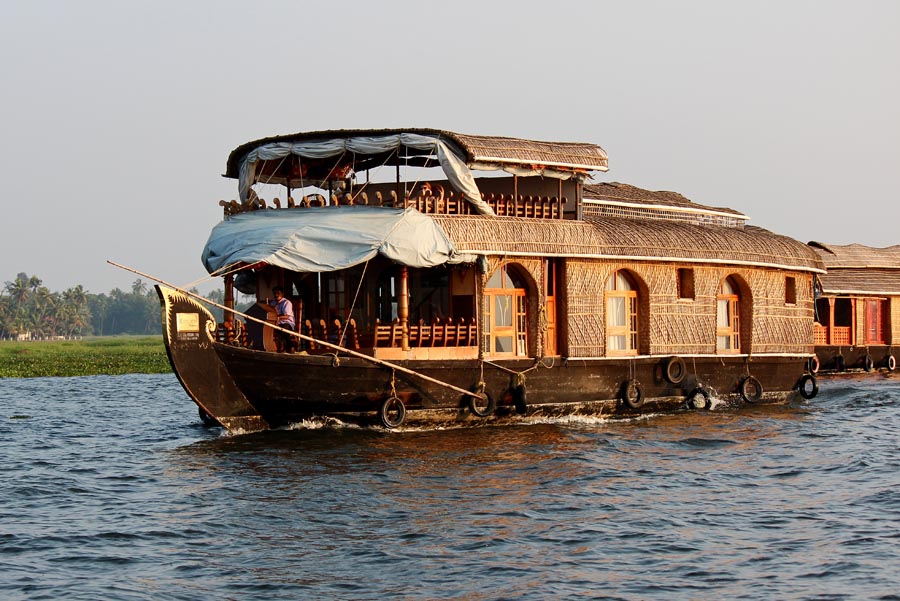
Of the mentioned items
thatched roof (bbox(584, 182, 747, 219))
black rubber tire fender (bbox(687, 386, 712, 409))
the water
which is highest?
thatched roof (bbox(584, 182, 747, 219))

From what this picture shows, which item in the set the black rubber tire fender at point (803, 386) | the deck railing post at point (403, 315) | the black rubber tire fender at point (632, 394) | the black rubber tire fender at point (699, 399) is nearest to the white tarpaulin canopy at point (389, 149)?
the deck railing post at point (403, 315)

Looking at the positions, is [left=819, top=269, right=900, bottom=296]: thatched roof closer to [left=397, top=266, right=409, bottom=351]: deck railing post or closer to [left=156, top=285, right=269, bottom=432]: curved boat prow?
[left=397, top=266, right=409, bottom=351]: deck railing post

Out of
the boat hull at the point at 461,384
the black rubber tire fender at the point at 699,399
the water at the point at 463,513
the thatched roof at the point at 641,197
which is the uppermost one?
the thatched roof at the point at 641,197

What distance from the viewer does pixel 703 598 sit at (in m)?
7.32

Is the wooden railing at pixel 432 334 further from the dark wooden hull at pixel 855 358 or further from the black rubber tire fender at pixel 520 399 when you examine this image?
the dark wooden hull at pixel 855 358

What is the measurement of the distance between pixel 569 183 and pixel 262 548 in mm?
8307

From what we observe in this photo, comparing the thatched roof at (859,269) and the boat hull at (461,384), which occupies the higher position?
the thatched roof at (859,269)

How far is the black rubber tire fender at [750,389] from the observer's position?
652 inches

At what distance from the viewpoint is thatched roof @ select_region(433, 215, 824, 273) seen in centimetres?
1360

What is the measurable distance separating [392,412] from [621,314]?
4002mm

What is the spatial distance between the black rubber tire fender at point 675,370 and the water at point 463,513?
74cm

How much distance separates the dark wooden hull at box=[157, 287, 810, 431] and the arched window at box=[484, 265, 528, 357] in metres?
0.34

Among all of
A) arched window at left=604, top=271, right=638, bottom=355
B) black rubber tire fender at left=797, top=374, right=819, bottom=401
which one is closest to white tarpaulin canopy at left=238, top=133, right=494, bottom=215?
arched window at left=604, top=271, right=638, bottom=355

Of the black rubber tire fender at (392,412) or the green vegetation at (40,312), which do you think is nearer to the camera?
the black rubber tire fender at (392,412)
